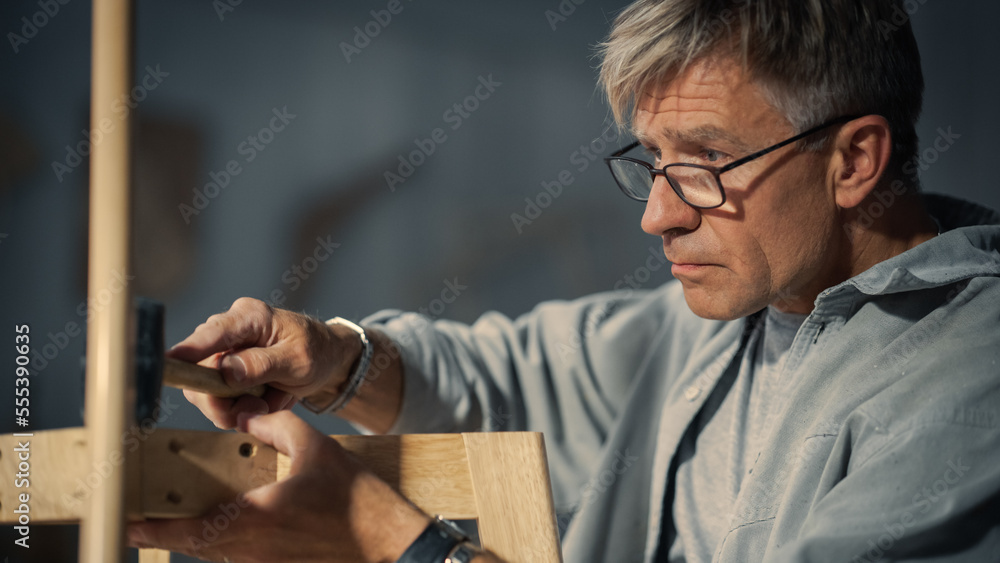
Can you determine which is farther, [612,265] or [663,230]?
[612,265]

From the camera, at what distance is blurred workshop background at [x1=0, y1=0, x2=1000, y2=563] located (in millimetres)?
1307

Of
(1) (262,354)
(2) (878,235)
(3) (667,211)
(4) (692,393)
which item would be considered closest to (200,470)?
(1) (262,354)

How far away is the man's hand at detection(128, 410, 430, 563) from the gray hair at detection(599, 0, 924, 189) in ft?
1.79

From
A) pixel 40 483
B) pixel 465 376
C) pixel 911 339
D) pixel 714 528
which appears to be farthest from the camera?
pixel 465 376

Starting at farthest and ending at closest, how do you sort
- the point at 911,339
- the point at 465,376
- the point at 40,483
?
the point at 465,376, the point at 911,339, the point at 40,483

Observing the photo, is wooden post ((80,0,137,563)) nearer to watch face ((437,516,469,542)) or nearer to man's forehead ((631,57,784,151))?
watch face ((437,516,469,542))

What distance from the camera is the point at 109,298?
16.5 inches

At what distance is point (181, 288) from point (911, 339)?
1.29 meters

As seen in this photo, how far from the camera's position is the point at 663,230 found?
2.89 feet

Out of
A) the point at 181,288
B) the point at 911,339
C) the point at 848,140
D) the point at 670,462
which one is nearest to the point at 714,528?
the point at 670,462

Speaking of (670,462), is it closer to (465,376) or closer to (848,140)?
(465,376)

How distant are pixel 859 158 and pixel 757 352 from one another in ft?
1.06

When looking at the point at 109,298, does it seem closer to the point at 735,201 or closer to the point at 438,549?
the point at 438,549

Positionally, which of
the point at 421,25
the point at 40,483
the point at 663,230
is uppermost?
the point at 421,25
